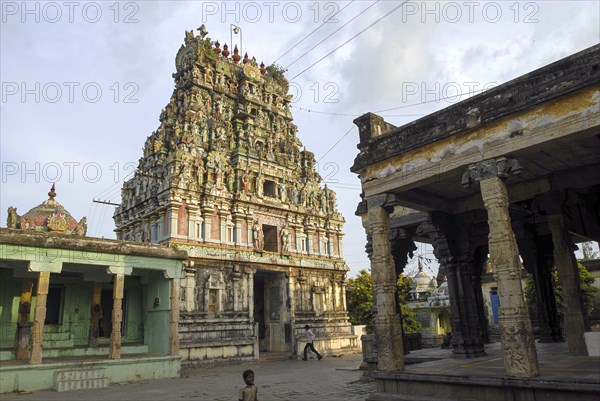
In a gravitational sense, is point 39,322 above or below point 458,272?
below

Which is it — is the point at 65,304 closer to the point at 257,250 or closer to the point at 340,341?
the point at 257,250

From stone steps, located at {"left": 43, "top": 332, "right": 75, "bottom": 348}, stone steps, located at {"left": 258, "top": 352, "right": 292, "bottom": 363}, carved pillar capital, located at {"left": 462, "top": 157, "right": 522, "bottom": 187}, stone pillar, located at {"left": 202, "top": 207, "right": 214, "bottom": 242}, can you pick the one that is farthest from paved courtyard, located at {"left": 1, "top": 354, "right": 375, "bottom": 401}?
stone pillar, located at {"left": 202, "top": 207, "right": 214, "bottom": 242}

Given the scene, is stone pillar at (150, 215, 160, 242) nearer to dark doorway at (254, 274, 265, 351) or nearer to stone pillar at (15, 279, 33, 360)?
dark doorway at (254, 274, 265, 351)

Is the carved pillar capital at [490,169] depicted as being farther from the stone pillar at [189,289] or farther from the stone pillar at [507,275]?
the stone pillar at [189,289]

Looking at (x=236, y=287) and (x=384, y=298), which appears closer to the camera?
(x=384, y=298)

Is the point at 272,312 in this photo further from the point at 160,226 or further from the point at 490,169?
the point at 490,169

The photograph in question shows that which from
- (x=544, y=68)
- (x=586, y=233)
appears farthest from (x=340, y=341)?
(x=544, y=68)

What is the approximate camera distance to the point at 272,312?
2820 cm

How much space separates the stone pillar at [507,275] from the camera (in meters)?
7.87

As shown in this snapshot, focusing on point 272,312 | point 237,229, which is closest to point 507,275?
point 237,229

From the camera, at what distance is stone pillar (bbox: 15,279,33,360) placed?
1638cm

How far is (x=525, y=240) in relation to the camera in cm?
1529

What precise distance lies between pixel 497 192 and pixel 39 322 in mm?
13817

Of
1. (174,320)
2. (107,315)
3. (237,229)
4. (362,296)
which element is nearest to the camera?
(174,320)
